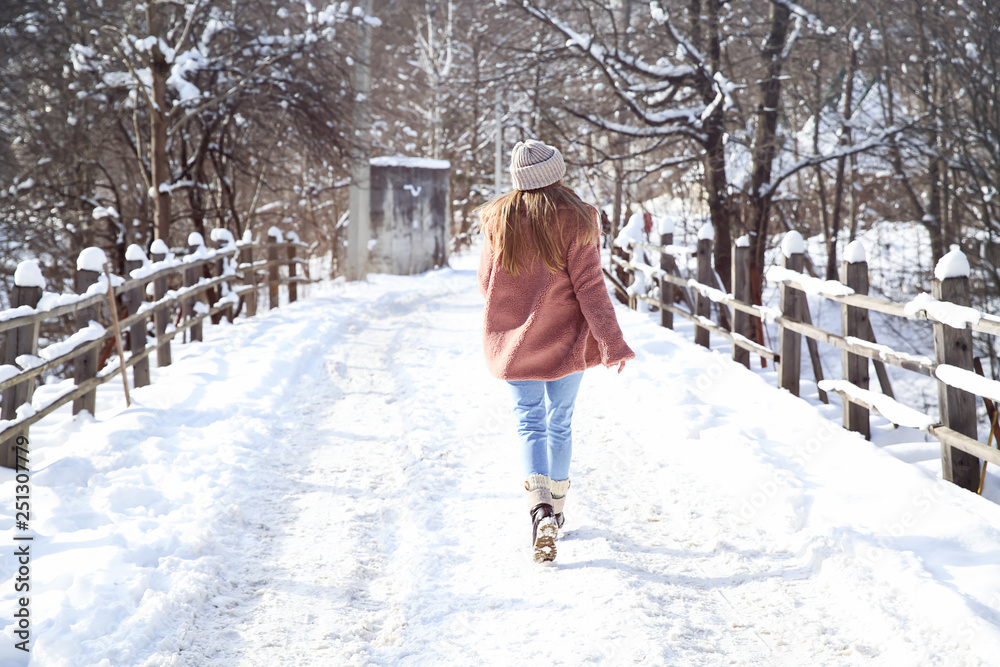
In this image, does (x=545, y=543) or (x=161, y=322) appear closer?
(x=545, y=543)

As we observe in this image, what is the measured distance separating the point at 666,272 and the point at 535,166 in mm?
5937

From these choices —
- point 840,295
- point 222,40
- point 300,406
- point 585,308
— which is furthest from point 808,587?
point 222,40

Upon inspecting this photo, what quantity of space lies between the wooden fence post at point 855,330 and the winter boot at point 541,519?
247 centimetres

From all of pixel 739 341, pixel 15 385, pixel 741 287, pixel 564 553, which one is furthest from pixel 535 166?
pixel 741 287

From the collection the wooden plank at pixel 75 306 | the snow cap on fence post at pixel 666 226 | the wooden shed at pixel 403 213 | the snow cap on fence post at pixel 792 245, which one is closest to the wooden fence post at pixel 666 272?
the snow cap on fence post at pixel 666 226

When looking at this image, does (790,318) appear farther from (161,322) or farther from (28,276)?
(161,322)

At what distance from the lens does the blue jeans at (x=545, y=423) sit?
3.49 metres

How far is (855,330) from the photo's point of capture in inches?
201

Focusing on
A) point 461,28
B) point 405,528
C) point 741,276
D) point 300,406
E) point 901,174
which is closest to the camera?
point 405,528

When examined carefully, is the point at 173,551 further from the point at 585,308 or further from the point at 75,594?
the point at 585,308

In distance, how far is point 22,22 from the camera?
33.1ft

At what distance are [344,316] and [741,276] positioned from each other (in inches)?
212

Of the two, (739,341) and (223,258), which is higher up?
(223,258)

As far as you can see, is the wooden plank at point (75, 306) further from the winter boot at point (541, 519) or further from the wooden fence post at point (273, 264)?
the wooden fence post at point (273, 264)
